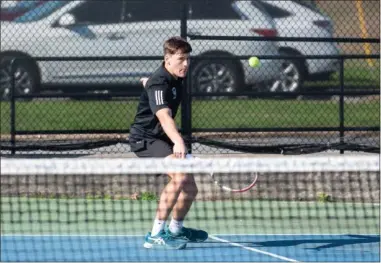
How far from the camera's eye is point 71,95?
10.3 m

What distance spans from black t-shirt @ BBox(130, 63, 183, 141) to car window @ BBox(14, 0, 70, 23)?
16.9ft

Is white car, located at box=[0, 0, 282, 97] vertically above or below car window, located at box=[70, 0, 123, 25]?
below

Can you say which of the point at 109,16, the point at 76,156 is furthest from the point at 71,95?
the point at 109,16

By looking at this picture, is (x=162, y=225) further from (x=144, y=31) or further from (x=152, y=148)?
(x=144, y=31)

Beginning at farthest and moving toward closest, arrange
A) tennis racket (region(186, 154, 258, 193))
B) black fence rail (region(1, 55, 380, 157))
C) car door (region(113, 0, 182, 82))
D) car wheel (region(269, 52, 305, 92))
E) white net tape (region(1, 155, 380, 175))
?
car door (region(113, 0, 182, 82))
car wheel (region(269, 52, 305, 92))
black fence rail (region(1, 55, 380, 157))
tennis racket (region(186, 154, 258, 193))
white net tape (region(1, 155, 380, 175))

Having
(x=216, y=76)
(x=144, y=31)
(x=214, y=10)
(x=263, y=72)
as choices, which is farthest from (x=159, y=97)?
(x=144, y=31)

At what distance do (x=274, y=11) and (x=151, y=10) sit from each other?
56.6 inches

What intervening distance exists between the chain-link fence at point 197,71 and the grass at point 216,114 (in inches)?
0.7

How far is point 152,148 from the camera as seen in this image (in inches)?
307

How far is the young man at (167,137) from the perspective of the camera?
7492 mm

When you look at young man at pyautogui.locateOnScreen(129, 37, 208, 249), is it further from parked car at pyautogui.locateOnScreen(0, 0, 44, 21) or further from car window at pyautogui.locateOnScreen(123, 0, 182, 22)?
parked car at pyautogui.locateOnScreen(0, 0, 44, 21)

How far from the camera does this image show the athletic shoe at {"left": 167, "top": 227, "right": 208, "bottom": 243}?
765 cm

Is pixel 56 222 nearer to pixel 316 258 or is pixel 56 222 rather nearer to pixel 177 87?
pixel 177 87

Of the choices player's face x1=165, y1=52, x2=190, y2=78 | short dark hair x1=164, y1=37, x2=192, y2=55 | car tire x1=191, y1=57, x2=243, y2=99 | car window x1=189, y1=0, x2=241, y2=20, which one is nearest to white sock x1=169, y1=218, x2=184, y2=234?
player's face x1=165, y1=52, x2=190, y2=78
